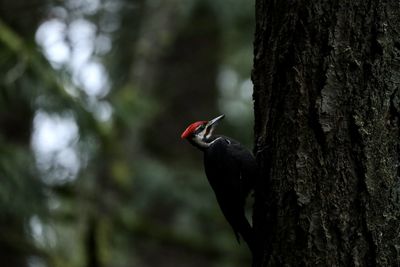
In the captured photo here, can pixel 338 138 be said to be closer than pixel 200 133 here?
Yes

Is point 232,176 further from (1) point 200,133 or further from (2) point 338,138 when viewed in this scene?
(2) point 338,138

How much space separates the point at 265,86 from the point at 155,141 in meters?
6.19

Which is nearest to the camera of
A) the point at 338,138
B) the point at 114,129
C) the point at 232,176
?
the point at 338,138

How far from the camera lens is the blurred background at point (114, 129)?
499cm

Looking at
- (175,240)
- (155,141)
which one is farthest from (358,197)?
(155,141)

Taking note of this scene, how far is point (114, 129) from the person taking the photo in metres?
6.41

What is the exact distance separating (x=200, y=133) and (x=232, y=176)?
55 centimetres

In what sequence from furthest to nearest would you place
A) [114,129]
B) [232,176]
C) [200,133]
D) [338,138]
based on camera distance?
[114,129] < [200,133] < [232,176] < [338,138]

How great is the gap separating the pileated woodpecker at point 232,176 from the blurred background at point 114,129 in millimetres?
1743

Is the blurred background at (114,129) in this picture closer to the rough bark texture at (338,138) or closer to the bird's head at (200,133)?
the bird's head at (200,133)

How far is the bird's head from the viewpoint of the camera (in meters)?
3.85

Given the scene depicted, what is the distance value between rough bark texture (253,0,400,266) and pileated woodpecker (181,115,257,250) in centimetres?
56

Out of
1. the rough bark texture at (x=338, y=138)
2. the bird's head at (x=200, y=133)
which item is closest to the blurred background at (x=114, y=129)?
the bird's head at (x=200, y=133)

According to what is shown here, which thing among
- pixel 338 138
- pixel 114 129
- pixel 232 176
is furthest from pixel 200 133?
pixel 114 129
